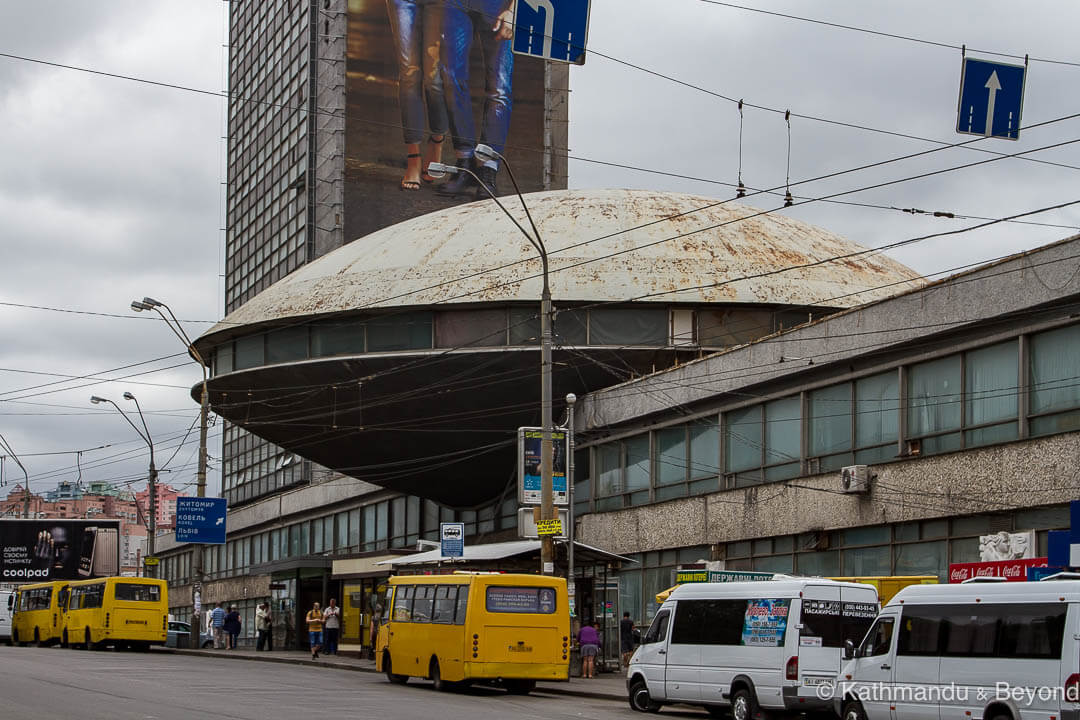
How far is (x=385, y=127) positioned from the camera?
321 feet

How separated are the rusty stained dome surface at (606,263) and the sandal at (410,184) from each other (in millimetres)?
49945

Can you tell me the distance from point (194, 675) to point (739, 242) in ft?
68.9

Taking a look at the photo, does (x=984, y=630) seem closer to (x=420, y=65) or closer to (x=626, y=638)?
(x=626, y=638)

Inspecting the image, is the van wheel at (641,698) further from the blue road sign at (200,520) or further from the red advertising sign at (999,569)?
the blue road sign at (200,520)

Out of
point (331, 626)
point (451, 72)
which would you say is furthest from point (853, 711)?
point (451, 72)

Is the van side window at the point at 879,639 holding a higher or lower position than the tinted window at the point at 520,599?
higher

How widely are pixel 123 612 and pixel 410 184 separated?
55.1 m

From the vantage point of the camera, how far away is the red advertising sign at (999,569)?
2236 cm

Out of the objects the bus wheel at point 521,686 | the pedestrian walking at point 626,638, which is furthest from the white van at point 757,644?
the pedestrian walking at point 626,638

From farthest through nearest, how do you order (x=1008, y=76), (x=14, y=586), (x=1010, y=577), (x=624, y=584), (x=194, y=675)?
(x=14, y=586), (x=624, y=584), (x=194, y=675), (x=1010, y=577), (x=1008, y=76)

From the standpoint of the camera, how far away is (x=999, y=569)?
22.9 metres

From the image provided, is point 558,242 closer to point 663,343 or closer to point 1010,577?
point 663,343

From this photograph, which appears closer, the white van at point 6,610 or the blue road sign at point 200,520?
the blue road sign at point 200,520

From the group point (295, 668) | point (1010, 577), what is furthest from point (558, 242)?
point (1010, 577)
